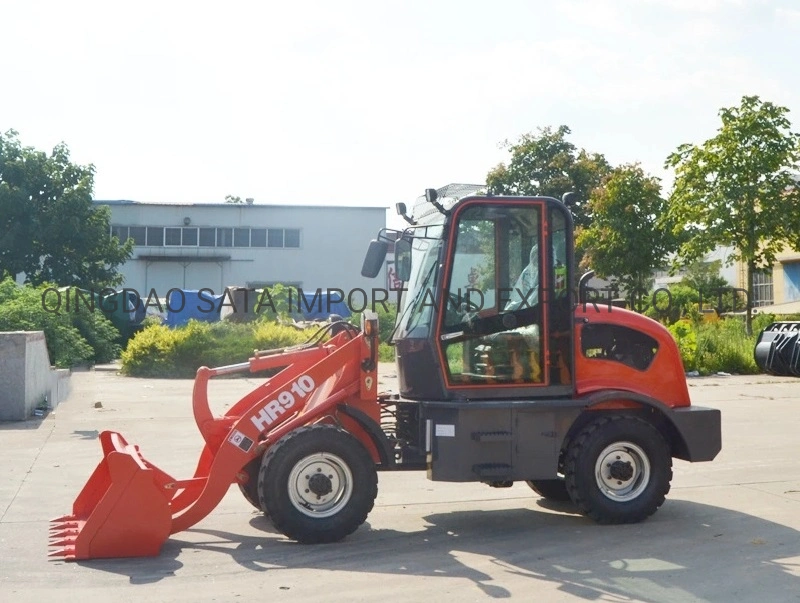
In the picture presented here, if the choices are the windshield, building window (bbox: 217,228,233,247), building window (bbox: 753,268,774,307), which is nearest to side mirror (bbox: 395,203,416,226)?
the windshield

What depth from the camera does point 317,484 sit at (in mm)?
8242

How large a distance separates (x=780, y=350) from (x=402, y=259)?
665 inches

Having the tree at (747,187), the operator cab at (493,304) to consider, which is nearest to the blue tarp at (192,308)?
the tree at (747,187)

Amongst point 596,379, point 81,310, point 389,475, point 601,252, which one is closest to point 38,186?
point 81,310

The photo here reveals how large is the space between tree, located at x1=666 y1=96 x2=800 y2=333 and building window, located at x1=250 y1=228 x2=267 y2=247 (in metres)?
39.9

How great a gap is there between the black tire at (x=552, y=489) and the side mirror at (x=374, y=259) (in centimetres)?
270

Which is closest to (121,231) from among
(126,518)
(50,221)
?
(50,221)

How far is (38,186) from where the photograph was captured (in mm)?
43469

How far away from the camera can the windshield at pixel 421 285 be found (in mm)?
8797

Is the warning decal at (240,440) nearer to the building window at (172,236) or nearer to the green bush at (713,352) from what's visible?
the green bush at (713,352)

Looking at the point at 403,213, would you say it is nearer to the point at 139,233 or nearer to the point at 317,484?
the point at 317,484

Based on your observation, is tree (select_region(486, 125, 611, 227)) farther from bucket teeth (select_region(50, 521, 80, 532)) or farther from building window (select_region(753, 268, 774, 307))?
bucket teeth (select_region(50, 521, 80, 532))

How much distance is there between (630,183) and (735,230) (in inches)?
430

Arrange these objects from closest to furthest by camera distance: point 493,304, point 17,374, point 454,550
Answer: point 454,550
point 493,304
point 17,374
